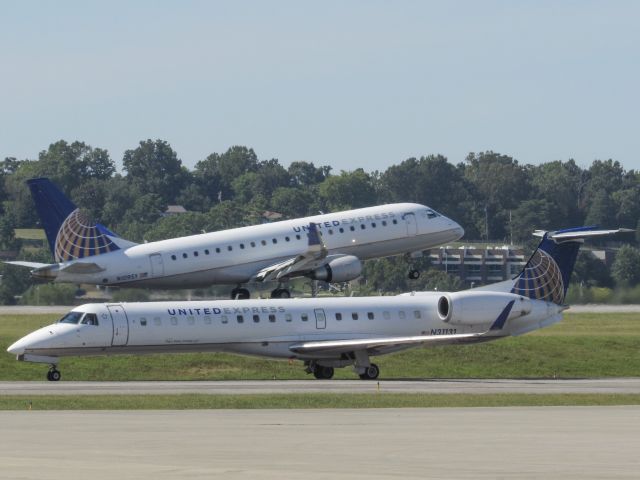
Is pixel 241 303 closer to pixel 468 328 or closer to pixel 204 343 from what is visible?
pixel 204 343

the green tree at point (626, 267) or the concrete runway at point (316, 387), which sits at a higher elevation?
the green tree at point (626, 267)

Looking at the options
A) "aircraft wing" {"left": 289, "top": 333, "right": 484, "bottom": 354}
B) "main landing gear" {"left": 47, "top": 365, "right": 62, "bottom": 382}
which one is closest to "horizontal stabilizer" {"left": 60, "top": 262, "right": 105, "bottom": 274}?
"main landing gear" {"left": 47, "top": 365, "right": 62, "bottom": 382}

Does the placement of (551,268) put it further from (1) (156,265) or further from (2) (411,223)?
(1) (156,265)

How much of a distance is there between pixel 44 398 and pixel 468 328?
64.0ft

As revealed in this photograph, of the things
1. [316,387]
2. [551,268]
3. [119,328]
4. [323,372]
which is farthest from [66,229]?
[316,387]

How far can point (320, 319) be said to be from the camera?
5753cm

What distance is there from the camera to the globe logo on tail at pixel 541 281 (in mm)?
61031

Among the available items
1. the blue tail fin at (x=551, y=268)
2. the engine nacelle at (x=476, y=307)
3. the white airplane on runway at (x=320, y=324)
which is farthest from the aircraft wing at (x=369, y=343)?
the blue tail fin at (x=551, y=268)

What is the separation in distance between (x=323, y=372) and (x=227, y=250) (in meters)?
12.6

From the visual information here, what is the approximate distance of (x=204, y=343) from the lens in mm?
54938

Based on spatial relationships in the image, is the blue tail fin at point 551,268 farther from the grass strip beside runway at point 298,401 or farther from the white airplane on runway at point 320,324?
the grass strip beside runway at point 298,401

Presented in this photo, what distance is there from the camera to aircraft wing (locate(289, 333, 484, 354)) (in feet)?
184

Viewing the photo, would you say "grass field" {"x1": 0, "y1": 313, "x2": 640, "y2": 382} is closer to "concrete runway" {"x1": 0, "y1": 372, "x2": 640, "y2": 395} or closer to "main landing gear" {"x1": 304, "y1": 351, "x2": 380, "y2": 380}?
"main landing gear" {"x1": 304, "y1": 351, "x2": 380, "y2": 380}

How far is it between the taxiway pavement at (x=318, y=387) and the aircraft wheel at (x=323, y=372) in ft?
8.39
